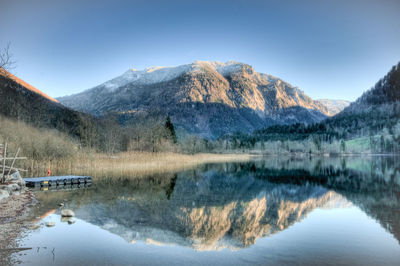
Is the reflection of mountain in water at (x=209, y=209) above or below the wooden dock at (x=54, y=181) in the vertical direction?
below

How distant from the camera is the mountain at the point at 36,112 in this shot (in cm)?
5713

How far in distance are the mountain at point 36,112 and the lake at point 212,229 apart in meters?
39.5

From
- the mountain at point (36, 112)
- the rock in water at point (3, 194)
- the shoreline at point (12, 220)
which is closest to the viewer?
the shoreline at point (12, 220)

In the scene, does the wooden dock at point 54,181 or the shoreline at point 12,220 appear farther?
the wooden dock at point 54,181

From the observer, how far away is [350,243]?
11984 millimetres

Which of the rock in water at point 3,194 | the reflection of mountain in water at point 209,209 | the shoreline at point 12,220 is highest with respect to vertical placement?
the rock in water at point 3,194

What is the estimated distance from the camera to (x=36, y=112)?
220 feet

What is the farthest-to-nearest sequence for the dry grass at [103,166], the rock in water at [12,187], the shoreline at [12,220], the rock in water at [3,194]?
the dry grass at [103,166]
the rock in water at [12,187]
the rock in water at [3,194]
the shoreline at [12,220]

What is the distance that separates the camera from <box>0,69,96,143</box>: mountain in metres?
57.1

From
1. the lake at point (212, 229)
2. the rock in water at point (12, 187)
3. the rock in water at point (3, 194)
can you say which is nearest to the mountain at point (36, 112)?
the rock in water at point (12, 187)

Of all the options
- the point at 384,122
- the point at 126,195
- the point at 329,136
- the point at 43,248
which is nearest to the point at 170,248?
the point at 43,248

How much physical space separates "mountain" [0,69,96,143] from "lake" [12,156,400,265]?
3950cm

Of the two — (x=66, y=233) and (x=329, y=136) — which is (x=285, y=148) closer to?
(x=329, y=136)

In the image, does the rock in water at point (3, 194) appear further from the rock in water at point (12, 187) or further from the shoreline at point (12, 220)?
the rock in water at point (12, 187)
